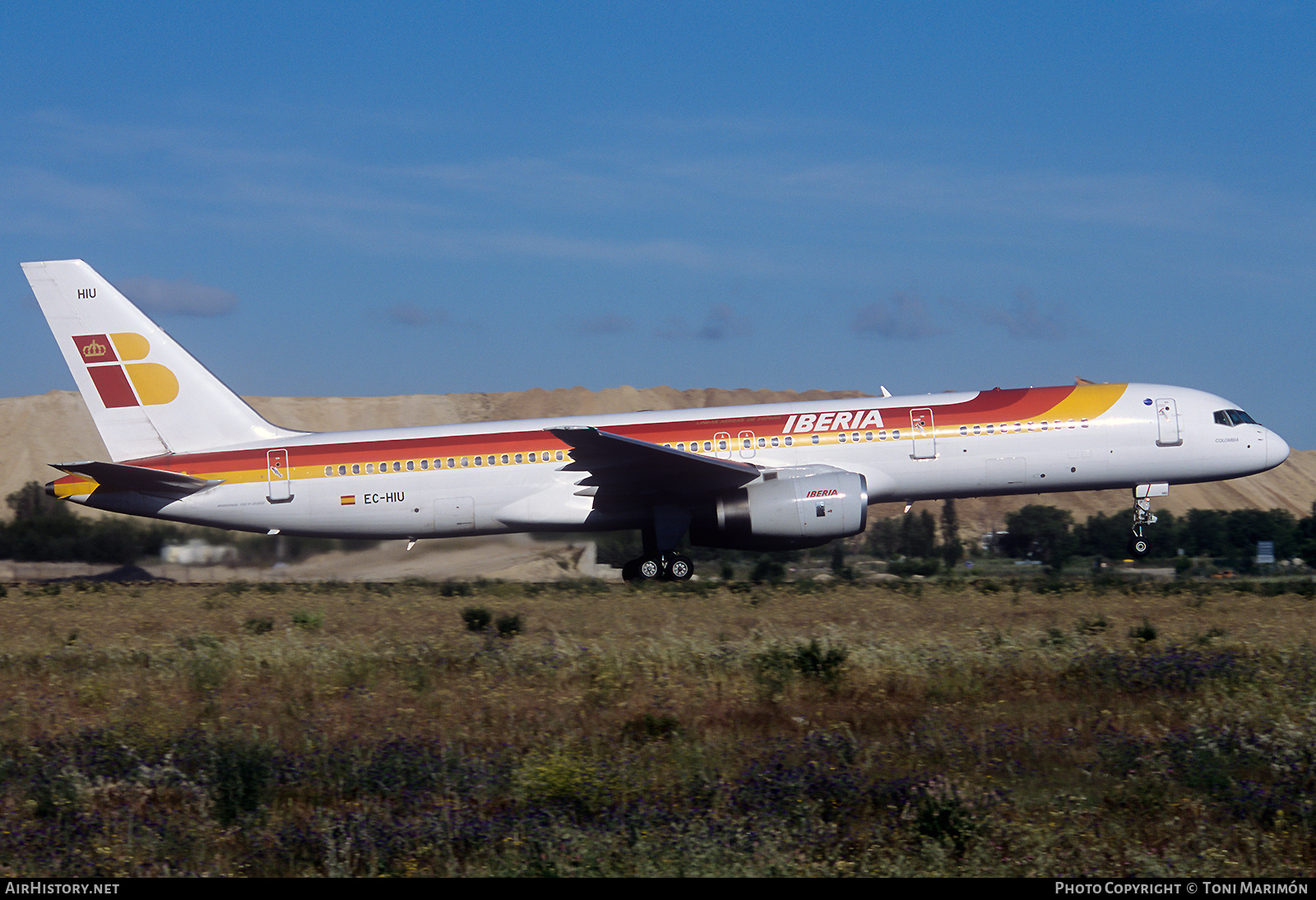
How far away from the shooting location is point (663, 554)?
2372 centimetres

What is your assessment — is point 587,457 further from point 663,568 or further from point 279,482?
point 279,482

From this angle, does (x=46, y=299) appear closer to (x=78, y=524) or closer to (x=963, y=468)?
(x=78, y=524)

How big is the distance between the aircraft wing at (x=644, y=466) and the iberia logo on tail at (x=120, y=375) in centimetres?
897

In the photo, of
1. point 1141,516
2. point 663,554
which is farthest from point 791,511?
point 1141,516

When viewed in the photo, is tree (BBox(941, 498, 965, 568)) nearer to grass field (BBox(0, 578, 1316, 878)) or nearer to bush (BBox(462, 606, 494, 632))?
bush (BBox(462, 606, 494, 632))

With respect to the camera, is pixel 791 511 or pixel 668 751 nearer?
pixel 668 751

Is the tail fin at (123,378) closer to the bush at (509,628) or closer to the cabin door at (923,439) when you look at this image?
the bush at (509,628)

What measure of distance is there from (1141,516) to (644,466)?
37.2ft

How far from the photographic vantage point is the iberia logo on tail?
23797mm

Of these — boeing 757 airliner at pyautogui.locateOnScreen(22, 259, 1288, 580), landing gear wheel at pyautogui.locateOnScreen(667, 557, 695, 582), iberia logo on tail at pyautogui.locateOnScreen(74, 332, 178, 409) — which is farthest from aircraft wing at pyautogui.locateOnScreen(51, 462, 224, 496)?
landing gear wheel at pyautogui.locateOnScreen(667, 557, 695, 582)

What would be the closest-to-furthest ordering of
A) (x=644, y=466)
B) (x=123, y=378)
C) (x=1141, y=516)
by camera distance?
(x=644, y=466), (x=123, y=378), (x=1141, y=516)

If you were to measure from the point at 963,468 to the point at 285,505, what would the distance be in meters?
14.8

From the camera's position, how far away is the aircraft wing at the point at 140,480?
22.1 m

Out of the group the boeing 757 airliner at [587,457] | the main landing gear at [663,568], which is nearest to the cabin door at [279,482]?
the boeing 757 airliner at [587,457]
